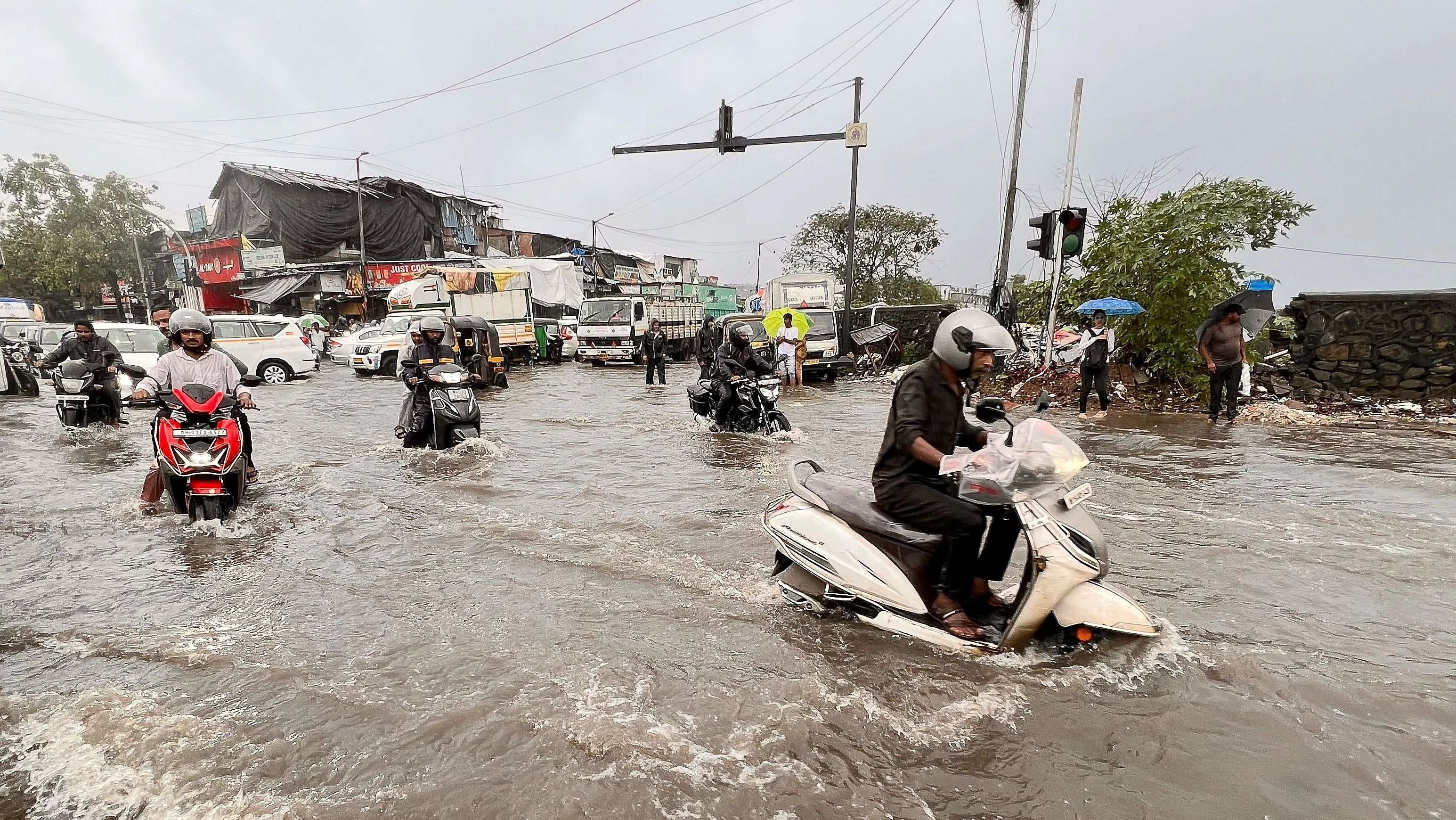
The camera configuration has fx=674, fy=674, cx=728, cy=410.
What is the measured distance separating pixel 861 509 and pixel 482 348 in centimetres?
1434

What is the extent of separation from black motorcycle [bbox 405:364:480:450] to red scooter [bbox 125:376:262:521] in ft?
8.36

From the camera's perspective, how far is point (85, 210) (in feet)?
114

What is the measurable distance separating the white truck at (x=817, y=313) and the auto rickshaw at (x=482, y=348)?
23.7 feet

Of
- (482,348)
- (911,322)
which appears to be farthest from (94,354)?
(911,322)

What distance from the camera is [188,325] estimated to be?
5496 millimetres

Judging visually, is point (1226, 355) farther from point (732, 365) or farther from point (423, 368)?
point (423, 368)

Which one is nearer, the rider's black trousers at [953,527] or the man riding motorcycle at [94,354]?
the rider's black trousers at [953,527]

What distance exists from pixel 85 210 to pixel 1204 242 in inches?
1882

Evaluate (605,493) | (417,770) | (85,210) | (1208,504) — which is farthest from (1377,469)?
(85,210)

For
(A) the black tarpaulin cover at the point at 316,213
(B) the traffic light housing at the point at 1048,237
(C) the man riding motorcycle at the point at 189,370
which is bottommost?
(C) the man riding motorcycle at the point at 189,370

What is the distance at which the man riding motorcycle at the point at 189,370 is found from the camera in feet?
17.3

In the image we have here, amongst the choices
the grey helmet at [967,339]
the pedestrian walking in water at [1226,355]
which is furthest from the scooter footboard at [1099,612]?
the pedestrian walking in water at [1226,355]

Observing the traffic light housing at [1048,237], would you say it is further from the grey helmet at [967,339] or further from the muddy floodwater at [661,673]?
the grey helmet at [967,339]

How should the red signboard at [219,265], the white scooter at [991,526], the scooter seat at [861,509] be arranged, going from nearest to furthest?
the white scooter at [991,526]
the scooter seat at [861,509]
the red signboard at [219,265]
